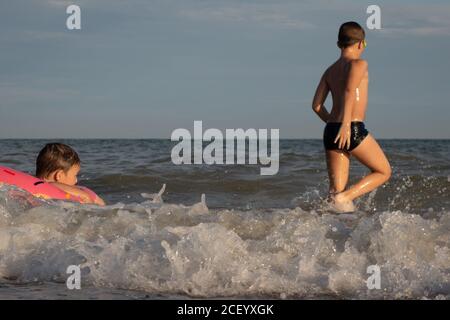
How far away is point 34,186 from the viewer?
653 cm

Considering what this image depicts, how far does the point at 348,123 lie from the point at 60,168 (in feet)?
8.95

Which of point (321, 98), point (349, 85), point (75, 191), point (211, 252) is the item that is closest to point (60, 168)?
point (75, 191)

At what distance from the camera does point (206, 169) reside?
1141 centimetres

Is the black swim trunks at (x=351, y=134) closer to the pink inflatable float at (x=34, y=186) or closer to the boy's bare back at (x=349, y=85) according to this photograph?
the boy's bare back at (x=349, y=85)

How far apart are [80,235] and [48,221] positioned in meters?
0.42

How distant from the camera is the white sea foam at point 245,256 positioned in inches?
176

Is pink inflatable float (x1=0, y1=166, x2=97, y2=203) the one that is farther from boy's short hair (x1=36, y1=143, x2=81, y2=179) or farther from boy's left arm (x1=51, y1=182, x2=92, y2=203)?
boy's short hair (x1=36, y1=143, x2=81, y2=179)

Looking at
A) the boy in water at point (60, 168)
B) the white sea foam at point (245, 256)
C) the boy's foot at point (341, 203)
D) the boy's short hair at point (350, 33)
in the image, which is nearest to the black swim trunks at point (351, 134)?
the boy's foot at point (341, 203)

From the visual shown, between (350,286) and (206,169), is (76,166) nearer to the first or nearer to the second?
(350,286)

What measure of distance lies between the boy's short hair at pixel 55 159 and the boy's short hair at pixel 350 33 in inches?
107

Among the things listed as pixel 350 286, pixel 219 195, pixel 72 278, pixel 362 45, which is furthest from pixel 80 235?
pixel 219 195

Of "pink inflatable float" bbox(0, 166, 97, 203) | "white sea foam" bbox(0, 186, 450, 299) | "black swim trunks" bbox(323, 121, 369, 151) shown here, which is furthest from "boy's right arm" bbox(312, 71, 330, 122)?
"pink inflatable float" bbox(0, 166, 97, 203)

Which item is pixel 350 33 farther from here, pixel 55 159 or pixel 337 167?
pixel 55 159

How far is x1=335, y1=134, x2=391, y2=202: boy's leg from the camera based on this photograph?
671 cm
